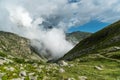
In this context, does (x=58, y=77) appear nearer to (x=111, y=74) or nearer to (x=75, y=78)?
(x=75, y=78)

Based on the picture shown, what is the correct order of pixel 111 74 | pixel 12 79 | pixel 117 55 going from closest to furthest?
pixel 12 79, pixel 111 74, pixel 117 55

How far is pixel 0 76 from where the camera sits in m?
64.4

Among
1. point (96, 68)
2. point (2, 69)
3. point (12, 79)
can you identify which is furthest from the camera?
point (96, 68)

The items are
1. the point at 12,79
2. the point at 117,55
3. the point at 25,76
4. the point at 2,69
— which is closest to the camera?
the point at 12,79

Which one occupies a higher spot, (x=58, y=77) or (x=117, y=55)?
(x=117, y=55)

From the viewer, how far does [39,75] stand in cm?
6812

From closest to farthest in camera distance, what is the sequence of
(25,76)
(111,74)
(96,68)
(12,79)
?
(12,79) → (25,76) → (111,74) → (96,68)

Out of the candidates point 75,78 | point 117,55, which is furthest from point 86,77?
point 117,55

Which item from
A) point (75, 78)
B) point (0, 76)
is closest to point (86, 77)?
point (75, 78)

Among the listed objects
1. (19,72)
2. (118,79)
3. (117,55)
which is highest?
(117,55)

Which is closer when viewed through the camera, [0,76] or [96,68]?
[0,76]

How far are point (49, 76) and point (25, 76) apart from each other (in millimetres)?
7431

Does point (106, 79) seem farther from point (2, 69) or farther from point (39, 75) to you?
point (2, 69)

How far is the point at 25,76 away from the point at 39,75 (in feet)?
13.9
